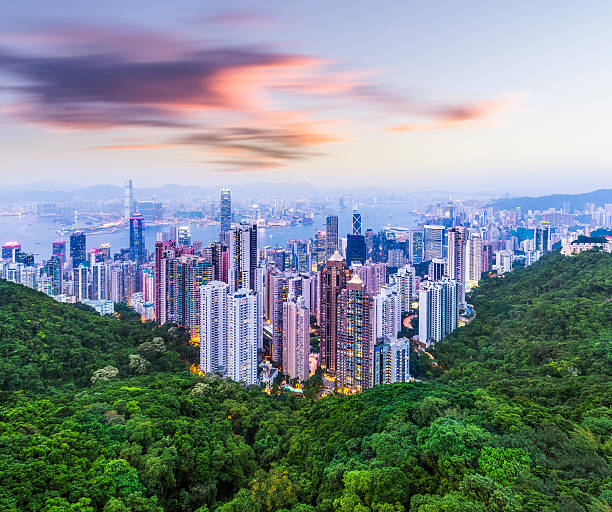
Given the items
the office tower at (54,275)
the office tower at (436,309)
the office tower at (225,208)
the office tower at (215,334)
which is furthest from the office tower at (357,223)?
the office tower at (215,334)

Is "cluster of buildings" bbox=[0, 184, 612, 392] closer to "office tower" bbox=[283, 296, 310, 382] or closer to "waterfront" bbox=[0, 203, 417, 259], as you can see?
"office tower" bbox=[283, 296, 310, 382]

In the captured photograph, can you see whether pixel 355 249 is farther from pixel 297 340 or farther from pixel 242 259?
pixel 297 340

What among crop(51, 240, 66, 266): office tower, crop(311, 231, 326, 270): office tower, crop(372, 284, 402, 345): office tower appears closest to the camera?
crop(372, 284, 402, 345): office tower

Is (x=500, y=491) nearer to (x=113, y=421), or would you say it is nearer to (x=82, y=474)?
(x=82, y=474)

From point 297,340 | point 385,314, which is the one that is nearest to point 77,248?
point 297,340

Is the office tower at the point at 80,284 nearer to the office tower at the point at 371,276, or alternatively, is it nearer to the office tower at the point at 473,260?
the office tower at the point at 371,276

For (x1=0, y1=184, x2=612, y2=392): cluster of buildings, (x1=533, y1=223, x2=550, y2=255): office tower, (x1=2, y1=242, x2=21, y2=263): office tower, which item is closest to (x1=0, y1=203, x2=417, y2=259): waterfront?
(x1=0, y1=184, x2=612, y2=392): cluster of buildings
